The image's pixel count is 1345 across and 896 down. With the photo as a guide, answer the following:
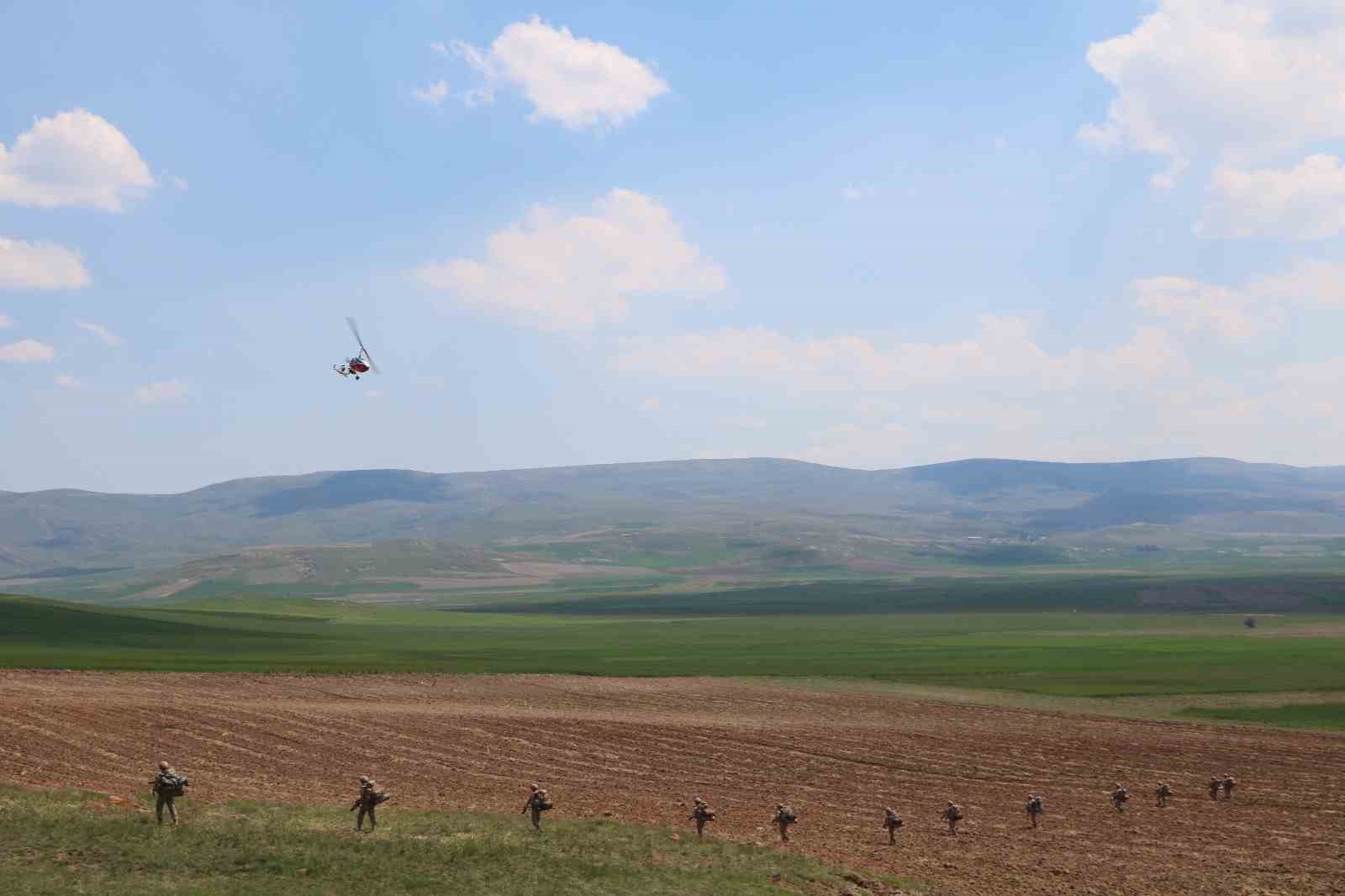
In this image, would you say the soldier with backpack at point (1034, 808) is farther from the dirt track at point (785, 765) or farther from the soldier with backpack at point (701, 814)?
the soldier with backpack at point (701, 814)

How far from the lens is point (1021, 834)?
31.8 metres

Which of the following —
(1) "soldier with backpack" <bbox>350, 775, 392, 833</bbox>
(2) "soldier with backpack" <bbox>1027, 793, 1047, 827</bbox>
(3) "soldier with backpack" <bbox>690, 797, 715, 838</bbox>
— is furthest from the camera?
(2) "soldier with backpack" <bbox>1027, 793, 1047, 827</bbox>

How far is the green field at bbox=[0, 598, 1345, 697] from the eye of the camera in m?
75.8

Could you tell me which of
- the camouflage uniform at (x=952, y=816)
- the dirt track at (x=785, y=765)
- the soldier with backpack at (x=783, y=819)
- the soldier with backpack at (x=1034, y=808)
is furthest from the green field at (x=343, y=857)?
the soldier with backpack at (x=1034, y=808)

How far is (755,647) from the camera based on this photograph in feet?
350

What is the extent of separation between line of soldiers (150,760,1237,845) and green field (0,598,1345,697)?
38101 millimetres

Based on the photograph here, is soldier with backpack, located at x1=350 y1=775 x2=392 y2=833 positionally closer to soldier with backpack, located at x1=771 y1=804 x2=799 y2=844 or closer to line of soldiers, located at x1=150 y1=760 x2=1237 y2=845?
line of soldiers, located at x1=150 y1=760 x2=1237 y2=845

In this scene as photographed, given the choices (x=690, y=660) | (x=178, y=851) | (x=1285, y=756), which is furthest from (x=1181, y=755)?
(x=690, y=660)

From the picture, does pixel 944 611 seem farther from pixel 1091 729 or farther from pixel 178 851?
pixel 178 851

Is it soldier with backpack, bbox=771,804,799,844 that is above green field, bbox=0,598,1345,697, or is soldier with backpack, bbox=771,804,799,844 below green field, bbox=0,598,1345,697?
above

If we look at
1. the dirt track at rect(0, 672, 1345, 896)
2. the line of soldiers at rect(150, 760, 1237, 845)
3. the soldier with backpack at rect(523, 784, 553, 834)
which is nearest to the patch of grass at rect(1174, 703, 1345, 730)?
the dirt track at rect(0, 672, 1345, 896)

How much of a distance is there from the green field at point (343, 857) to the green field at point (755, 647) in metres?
48.0

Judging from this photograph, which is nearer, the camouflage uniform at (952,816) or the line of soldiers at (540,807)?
the line of soldiers at (540,807)

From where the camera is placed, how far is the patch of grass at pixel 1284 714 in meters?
57.2
